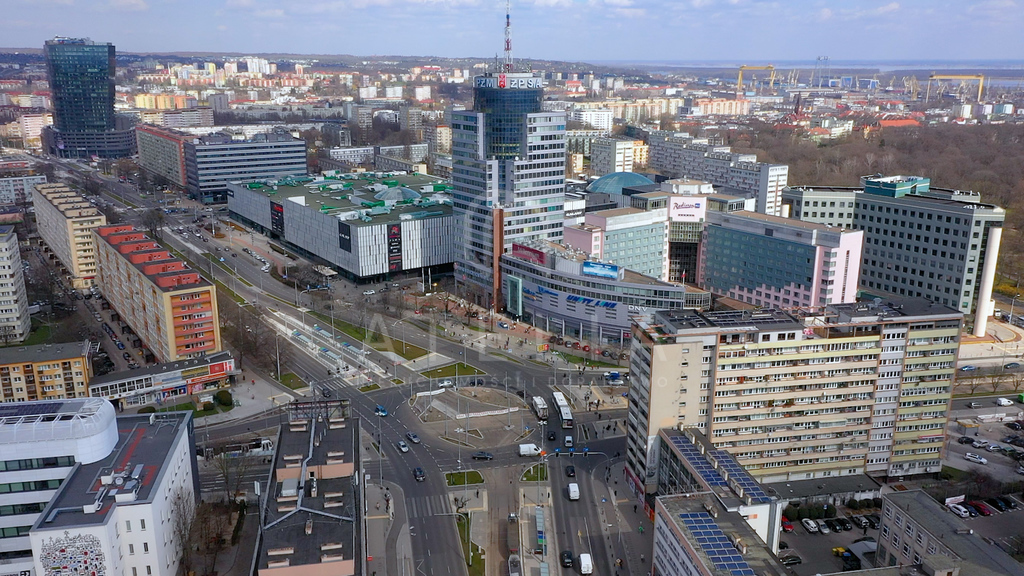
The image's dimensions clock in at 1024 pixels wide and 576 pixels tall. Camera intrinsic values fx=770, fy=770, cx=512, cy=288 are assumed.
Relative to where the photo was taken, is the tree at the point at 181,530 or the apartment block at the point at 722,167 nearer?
the tree at the point at 181,530

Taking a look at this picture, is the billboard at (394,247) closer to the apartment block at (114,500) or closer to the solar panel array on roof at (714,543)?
the apartment block at (114,500)

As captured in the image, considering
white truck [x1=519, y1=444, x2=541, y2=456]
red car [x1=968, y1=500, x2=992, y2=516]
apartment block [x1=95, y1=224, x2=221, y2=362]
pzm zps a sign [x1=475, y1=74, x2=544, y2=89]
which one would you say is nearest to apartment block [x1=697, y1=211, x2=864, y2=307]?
pzm zps a sign [x1=475, y1=74, x2=544, y2=89]

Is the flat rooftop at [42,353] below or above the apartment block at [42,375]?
above

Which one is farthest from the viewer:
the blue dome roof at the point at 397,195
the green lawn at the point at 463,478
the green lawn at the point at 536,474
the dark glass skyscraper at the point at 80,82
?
the dark glass skyscraper at the point at 80,82

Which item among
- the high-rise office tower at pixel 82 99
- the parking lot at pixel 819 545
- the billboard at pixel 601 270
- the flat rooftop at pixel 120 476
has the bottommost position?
the parking lot at pixel 819 545

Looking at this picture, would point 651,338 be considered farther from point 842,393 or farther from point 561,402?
point 561,402

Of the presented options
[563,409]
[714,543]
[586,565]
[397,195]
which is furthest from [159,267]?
[714,543]

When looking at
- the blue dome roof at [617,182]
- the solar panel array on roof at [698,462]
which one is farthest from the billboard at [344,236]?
the solar panel array on roof at [698,462]

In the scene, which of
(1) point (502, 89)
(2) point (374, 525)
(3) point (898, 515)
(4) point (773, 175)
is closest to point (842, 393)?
(3) point (898, 515)
